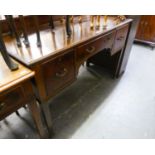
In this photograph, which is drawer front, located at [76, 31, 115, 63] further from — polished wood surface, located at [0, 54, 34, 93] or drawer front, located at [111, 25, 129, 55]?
polished wood surface, located at [0, 54, 34, 93]

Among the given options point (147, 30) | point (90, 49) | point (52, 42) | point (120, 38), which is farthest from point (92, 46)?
point (147, 30)

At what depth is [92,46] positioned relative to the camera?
1.09 meters

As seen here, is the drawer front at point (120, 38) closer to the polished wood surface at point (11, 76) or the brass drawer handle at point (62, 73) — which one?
the brass drawer handle at point (62, 73)

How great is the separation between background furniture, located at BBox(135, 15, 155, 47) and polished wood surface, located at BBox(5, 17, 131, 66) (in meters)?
1.70

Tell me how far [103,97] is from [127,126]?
44 centimetres

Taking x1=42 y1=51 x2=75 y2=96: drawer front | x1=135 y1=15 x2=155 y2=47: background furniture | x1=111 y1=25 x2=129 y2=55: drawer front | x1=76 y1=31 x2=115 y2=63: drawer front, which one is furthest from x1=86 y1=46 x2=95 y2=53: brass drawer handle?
x1=135 y1=15 x2=155 y2=47: background furniture

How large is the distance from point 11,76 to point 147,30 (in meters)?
2.80

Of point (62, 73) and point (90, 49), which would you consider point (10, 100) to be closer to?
point (62, 73)

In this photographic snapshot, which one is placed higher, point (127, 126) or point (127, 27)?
point (127, 27)

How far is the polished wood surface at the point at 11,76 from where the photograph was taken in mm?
617
